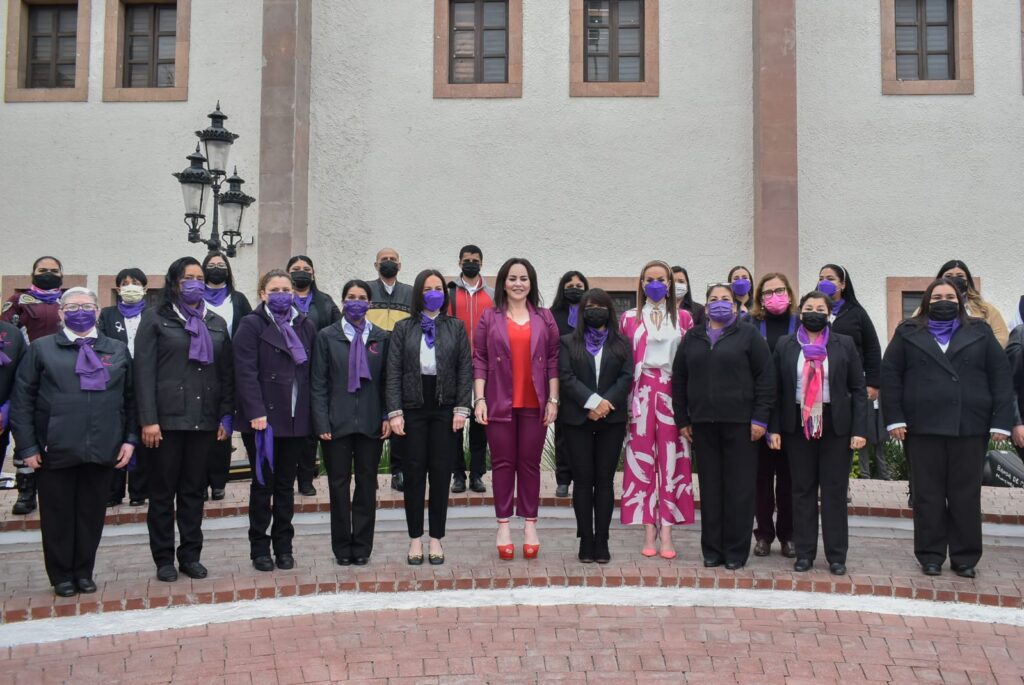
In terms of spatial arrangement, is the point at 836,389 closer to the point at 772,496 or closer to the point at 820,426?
the point at 820,426

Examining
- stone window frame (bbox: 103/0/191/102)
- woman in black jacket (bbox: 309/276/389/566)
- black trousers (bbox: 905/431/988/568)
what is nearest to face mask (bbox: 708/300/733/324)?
black trousers (bbox: 905/431/988/568)

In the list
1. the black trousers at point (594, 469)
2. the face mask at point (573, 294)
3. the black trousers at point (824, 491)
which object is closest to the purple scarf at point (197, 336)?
the black trousers at point (594, 469)

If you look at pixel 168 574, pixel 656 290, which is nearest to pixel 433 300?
pixel 656 290

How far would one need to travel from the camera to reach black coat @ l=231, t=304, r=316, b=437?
6.90 m

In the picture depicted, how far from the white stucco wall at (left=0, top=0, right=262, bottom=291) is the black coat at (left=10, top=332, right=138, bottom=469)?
28.5ft

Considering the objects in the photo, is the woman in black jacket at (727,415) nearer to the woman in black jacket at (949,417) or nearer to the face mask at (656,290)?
the face mask at (656,290)

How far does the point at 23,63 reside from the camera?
15.5 meters

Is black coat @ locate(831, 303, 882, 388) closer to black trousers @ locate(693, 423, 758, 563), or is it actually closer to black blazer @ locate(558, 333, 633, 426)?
black trousers @ locate(693, 423, 758, 563)

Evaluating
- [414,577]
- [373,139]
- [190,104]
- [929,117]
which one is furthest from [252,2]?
[414,577]

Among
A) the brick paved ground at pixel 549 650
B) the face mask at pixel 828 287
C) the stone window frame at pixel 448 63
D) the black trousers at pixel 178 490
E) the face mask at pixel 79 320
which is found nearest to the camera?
the brick paved ground at pixel 549 650

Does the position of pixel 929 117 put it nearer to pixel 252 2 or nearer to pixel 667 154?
pixel 667 154

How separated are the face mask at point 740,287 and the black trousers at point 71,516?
15.9 feet

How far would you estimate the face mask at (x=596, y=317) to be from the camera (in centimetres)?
722

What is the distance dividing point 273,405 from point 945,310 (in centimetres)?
456
